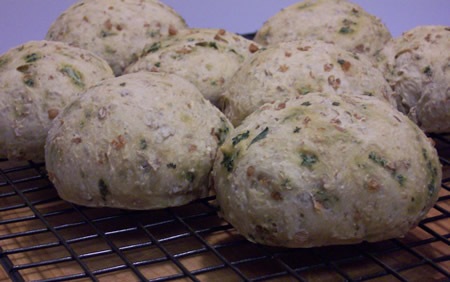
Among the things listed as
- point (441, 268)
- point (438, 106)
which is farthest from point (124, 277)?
point (438, 106)

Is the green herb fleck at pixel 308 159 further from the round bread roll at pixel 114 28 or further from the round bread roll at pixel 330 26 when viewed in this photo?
the round bread roll at pixel 114 28

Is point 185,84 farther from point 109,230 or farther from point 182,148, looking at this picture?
point 109,230

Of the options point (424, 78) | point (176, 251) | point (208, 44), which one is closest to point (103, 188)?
point (176, 251)

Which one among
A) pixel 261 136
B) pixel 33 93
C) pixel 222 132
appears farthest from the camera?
pixel 33 93

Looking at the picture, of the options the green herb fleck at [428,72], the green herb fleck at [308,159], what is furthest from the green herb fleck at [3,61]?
the green herb fleck at [428,72]

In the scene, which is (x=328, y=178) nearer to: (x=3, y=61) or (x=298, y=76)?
(x=298, y=76)

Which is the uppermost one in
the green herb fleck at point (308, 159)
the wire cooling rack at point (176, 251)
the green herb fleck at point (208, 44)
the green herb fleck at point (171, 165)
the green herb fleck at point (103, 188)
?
the green herb fleck at point (208, 44)
